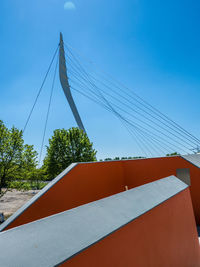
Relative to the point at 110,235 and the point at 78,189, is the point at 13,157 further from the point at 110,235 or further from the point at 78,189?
the point at 110,235

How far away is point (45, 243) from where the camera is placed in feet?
3.65

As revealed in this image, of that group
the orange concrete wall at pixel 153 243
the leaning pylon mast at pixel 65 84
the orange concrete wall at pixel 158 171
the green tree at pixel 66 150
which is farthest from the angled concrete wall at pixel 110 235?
the green tree at pixel 66 150

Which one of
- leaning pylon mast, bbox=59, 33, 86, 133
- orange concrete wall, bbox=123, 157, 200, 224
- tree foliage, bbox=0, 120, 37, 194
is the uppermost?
leaning pylon mast, bbox=59, 33, 86, 133

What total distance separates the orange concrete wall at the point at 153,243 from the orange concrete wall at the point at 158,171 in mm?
3521

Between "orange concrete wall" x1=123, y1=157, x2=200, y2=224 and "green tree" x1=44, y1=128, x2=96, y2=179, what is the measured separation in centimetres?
1387

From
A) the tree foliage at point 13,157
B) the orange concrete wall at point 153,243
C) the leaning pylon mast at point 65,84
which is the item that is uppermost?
the leaning pylon mast at point 65,84

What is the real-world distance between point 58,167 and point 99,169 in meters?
15.6

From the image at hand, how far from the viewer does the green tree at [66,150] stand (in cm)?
2100

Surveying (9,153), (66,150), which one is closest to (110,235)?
(9,153)

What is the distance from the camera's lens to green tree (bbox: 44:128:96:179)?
68.9 feet

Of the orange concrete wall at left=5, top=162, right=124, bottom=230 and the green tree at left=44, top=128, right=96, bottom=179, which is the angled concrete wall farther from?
the green tree at left=44, top=128, right=96, bottom=179

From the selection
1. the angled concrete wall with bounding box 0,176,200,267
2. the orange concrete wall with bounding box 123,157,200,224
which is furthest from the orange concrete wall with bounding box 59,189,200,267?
the orange concrete wall with bounding box 123,157,200,224

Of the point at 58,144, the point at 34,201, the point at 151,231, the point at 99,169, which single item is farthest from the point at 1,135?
the point at 151,231

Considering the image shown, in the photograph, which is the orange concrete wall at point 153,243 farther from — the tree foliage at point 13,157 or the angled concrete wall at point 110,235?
the tree foliage at point 13,157
